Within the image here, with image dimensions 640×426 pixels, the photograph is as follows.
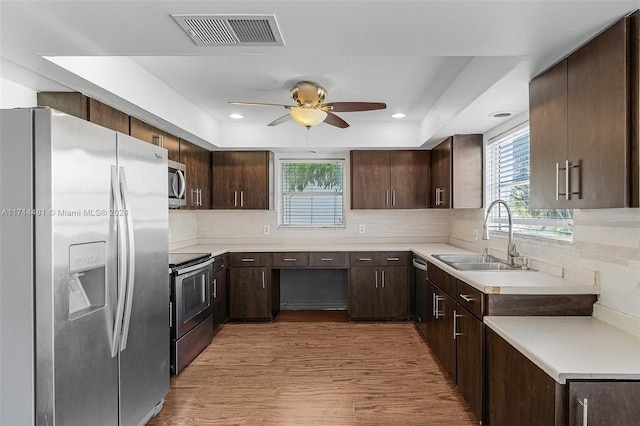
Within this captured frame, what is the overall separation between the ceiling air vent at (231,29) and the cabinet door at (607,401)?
179 cm

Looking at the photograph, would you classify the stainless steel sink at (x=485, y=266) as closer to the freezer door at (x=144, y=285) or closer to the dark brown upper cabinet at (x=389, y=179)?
the dark brown upper cabinet at (x=389, y=179)

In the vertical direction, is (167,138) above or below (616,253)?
above

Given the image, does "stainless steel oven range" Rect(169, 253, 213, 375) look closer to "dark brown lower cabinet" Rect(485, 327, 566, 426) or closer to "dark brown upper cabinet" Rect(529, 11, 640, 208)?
"dark brown lower cabinet" Rect(485, 327, 566, 426)

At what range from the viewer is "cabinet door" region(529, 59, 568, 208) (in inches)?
75.0

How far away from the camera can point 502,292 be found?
211cm

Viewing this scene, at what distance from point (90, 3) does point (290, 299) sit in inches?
166

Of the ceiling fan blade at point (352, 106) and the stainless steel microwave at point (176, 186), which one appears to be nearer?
the ceiling fan blade at point (352, 106)

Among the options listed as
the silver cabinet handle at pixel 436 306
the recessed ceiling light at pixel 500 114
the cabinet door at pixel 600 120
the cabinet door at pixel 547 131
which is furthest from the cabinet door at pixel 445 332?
the recessed ceiling light at pixel 500 114

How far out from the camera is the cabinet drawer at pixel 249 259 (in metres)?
4.43

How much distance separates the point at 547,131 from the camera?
2.03 m

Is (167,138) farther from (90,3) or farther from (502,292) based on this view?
(502,292)

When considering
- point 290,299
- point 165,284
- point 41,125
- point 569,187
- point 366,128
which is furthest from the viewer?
point 290,299

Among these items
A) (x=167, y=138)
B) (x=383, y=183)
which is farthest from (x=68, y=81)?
(x=383, y=183)

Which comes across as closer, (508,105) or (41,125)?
(41,125)
